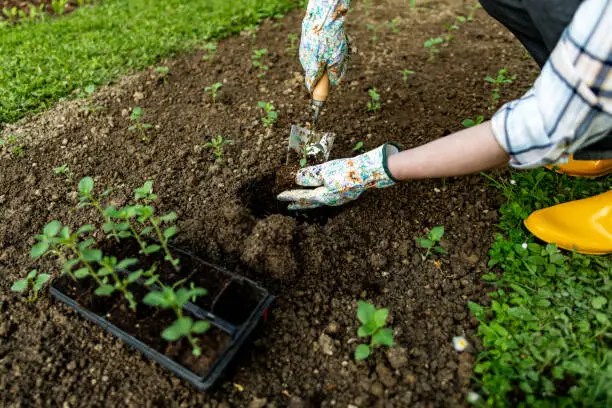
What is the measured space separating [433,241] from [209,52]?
6.75 feet

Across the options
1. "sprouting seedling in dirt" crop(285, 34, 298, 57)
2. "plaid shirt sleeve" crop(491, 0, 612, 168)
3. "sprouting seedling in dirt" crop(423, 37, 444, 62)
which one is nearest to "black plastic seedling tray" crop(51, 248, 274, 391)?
"plaid shirt sleeve" crop(491, 0, 612, 168)

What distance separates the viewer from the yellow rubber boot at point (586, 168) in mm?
2037

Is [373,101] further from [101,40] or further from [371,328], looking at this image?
[101,40]

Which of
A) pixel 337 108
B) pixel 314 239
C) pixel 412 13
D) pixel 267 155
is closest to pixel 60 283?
pixel 314 239

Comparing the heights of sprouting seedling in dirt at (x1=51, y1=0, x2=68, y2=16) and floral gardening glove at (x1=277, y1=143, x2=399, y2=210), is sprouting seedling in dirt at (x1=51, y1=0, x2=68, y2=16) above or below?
above

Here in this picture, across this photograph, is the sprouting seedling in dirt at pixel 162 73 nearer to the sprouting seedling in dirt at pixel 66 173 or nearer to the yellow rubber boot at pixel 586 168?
the sprouting seedling in dirt at pixel 66 173

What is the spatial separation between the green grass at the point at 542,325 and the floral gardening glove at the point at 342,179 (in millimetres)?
563

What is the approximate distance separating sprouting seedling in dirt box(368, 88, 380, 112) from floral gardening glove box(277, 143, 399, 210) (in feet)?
2.25

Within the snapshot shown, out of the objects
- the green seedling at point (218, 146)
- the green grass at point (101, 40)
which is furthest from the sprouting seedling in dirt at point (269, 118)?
the green grass at point (101, 40)

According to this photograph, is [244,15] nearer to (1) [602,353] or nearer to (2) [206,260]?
(2) [206,260]

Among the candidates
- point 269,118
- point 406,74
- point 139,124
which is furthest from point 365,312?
point 406,74

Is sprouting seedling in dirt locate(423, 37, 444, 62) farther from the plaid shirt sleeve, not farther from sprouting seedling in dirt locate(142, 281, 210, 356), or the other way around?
sprouting seedling in dirt locate(142, 281, 210, 356)

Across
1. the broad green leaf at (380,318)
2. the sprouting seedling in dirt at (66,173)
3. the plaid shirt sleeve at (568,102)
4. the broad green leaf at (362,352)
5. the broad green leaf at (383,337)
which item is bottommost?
the broad green leaf at (362,352)

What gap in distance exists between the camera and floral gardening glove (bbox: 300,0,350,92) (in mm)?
1834
